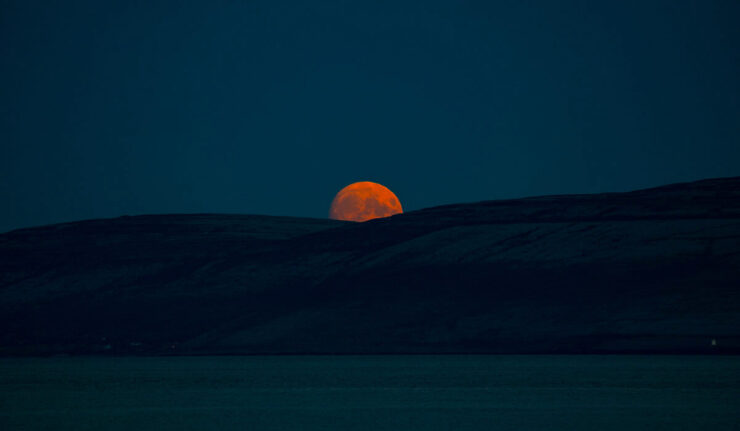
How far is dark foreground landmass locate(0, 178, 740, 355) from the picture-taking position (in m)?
114

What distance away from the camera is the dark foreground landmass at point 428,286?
114 m

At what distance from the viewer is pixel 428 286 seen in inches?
5217

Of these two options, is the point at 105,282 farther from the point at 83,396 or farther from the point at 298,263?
the point at 83,396

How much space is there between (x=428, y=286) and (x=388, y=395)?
7083 centimetres

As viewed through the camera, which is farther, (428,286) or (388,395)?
(428,286)

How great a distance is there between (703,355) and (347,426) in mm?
61926

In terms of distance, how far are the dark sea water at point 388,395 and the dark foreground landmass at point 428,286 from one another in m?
13.4

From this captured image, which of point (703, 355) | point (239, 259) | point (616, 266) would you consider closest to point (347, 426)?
point (703, 355)

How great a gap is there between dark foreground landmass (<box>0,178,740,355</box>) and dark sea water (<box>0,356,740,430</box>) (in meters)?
13.4

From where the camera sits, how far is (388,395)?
203 feet

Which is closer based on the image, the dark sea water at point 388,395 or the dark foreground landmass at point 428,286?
the dark sea water at point 388,395

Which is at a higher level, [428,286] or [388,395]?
[428,286]

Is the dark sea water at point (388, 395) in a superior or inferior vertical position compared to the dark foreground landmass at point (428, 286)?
inferior

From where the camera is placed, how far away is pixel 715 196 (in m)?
160
